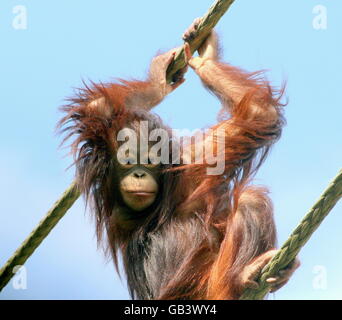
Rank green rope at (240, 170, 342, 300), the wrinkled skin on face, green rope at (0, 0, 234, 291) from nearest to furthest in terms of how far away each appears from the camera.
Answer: green rope at (240, 170, 342, 300)
the wrinkled skin on face
green rope at (0, 0, 234, 291)

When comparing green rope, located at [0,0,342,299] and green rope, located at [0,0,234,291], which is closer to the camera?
green rope, located at [0,0,342,299]

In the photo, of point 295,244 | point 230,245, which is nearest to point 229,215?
point 230,245

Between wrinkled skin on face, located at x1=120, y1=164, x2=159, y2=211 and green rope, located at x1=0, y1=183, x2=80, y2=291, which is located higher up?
wrinkled skin on face, located at x1=120, y1=164, x2=159, y2=211

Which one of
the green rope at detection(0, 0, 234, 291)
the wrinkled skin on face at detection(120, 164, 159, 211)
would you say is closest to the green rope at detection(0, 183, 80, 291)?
the green rope at detection(0, 0, 234, 291)

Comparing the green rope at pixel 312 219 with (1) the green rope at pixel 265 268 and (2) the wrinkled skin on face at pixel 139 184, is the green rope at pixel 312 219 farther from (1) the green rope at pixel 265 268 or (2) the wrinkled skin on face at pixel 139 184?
(2) the wrinkled skin on face at pixel 139 184

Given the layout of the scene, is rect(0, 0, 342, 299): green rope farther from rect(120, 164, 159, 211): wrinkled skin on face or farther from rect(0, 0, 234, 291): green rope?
rect(120, 164, 159, 211): wrinkled skin on face

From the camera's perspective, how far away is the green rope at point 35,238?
543 centimetres

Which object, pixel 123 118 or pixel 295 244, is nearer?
pixel 295 244

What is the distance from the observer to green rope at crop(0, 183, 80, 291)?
5.43 m

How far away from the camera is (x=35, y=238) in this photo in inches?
215

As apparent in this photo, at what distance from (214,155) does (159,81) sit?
2.32ft

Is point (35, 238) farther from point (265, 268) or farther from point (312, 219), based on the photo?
point (312, 219)
